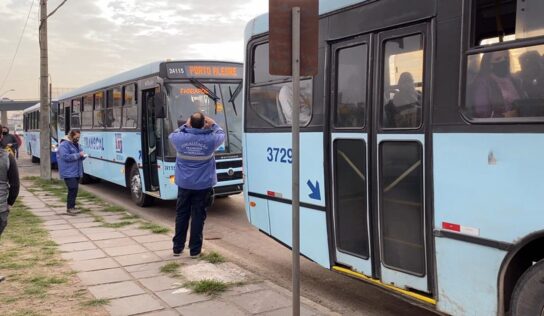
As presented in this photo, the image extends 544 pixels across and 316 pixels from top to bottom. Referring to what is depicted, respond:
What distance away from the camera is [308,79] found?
16.7ft

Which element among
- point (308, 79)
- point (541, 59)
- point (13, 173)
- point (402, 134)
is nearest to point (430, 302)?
point (402, 134)

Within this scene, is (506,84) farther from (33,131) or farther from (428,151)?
(33,131)

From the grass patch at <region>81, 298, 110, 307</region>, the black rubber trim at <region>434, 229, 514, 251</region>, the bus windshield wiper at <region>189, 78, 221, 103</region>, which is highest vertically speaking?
the bus windshield wiper at <region>189, 78, 221, 103</region>

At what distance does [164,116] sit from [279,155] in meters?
4.90

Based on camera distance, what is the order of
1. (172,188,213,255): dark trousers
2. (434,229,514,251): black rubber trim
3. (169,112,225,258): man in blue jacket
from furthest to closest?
(172,188,213,255): dark trousers
(169,112,225,258): man in blue jacket
(434,229,514,251): black rubber trim

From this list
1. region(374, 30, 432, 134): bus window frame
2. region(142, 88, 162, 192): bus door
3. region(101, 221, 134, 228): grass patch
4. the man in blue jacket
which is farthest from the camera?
region(142, 88, 162, 192): bus door

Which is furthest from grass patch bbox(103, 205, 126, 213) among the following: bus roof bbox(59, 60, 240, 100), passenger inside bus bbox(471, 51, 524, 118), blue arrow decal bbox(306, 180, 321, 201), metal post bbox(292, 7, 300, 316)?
passenger inside bus bbox(471, 51, 524, 118)

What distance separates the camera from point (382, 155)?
421 cm

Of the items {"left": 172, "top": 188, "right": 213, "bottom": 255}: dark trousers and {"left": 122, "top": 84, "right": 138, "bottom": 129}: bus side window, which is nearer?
{"left": 172, "top": 188, "right": 213, "bottom": 255}: dark trousers

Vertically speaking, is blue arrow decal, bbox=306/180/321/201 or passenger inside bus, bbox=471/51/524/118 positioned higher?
passenger inside bus, bbox=471/51/524/118

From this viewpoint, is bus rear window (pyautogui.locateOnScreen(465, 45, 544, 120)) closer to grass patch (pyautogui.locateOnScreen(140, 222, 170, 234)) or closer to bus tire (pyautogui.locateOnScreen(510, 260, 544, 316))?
bus tire (pyautogui.locateOnScreen(510, 260, 544, 316))

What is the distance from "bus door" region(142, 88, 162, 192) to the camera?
415 inches

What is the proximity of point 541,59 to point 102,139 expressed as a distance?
12.0 meters

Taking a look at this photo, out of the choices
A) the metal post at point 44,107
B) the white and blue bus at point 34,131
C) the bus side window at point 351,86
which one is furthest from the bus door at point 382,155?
the white and blue bus at point 34,131
